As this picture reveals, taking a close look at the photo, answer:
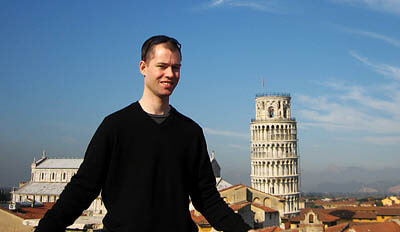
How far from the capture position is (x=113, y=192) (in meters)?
2.89

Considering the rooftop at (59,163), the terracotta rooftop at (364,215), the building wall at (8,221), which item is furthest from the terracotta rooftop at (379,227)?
the rooftop at (59,163)

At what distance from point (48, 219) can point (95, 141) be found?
1.90 feet

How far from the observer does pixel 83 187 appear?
2.78m

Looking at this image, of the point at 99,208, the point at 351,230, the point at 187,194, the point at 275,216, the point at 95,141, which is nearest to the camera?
the point at 95,141

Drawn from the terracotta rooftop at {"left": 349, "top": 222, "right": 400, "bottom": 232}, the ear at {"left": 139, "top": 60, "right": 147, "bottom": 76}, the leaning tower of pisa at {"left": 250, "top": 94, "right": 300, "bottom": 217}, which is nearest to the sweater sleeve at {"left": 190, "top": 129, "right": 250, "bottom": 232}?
the ear at {"left": 139, "top": 60, "right": 147, "bottom": 76}

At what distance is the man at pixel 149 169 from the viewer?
2.81 m

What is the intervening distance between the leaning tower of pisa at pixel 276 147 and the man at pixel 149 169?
243ft

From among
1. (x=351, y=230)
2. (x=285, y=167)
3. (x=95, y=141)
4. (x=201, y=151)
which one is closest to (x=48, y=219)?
(x=95, y=141)

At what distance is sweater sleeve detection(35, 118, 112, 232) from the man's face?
434mm

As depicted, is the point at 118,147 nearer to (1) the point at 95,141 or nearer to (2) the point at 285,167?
(1) the point at 95,141

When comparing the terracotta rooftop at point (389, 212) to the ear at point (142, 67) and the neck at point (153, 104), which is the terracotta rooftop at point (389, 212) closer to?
the neck at point (153, 104)

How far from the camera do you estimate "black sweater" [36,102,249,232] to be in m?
2.79

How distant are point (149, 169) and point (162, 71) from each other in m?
0.70

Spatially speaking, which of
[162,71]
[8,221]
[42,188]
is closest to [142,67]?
[162,71]
